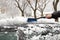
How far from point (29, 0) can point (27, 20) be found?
7.37 metres

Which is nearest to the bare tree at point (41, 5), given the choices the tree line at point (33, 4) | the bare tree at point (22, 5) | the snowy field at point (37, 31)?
the tree line at point (33, 4)

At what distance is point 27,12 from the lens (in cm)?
937

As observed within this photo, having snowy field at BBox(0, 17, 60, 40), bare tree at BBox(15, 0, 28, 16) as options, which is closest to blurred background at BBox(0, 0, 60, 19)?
bare tree at BBox(15, 0, 28, 16)

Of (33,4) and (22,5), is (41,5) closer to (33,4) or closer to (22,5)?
(33,4)

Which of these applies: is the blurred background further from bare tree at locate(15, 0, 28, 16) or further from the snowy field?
the snowy field

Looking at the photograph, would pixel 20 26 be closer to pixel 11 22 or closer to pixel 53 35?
pixel 11 22

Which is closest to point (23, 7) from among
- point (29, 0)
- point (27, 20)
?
point (29, 0)

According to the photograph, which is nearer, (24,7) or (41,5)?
(24,7)

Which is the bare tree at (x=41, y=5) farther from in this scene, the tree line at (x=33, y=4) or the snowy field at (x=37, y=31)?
the snowy field at (x=37, y=31)

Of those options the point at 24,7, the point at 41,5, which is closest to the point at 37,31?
the point at 24,7

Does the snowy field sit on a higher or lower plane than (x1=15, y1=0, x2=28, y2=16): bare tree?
lower

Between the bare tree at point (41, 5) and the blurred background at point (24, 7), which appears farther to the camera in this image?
the bare tree at point (41, 5)

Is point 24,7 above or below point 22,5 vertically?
below

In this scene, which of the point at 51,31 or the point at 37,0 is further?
the point at 37,0
